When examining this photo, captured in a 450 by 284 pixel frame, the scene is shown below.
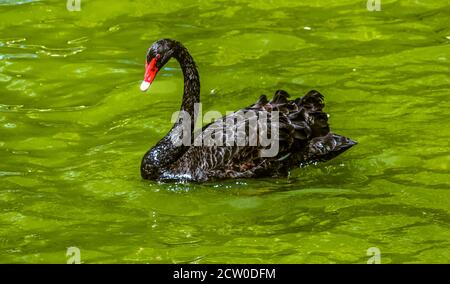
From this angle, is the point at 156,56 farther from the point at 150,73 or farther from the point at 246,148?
the point at 246,148

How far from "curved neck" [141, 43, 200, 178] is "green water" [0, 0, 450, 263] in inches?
7.3

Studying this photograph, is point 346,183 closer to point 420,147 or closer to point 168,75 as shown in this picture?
point 420,147

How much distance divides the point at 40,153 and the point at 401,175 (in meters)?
3.26

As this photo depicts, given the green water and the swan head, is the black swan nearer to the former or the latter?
the swan head

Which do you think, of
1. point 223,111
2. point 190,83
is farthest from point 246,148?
point 223,111

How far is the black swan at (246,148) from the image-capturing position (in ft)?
29.6

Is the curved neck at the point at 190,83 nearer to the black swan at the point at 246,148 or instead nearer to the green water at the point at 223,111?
the black swan at the point at 246,148

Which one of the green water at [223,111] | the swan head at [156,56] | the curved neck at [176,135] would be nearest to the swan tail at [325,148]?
the green water at [223,111]

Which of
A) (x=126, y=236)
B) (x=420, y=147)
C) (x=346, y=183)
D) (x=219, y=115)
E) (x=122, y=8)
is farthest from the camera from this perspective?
(x=122, y=8)

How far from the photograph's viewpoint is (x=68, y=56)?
12.7 metres

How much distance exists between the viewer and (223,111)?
10.8 m

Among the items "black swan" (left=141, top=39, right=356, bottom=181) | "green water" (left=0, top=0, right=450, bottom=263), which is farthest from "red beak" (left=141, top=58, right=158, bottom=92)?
"green water" (left=0, top=0, right=450, bottom=263)
